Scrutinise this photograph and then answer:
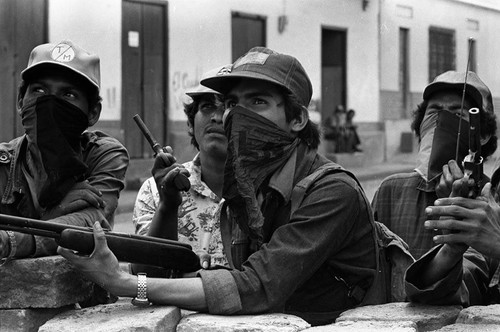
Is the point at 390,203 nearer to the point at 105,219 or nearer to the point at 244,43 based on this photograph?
the point at 105,219

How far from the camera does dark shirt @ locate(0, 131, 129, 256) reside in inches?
128

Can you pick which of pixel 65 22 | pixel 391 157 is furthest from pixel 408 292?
pixel 391 157

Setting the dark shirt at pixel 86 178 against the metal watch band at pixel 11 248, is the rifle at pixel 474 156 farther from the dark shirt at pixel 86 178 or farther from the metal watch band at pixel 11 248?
the metal watch band at pixel 11 248

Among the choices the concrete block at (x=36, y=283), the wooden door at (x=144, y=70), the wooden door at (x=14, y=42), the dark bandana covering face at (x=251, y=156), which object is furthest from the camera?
the wooden door at (x=144, y=70)

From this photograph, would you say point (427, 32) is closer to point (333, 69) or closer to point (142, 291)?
point (333, 69)

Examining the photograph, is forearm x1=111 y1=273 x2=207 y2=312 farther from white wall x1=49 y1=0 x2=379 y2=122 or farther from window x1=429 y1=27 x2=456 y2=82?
window x1=429 y1=27 x2=456 y2=82

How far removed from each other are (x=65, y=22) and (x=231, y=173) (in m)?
10.8

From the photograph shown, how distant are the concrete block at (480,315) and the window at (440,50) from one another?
19508 mm

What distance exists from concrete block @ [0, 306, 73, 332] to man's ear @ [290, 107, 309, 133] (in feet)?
3.61

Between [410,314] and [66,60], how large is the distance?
161cm

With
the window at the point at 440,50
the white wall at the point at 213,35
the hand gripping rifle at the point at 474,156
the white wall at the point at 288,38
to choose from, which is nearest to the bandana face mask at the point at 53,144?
the hand gripping rifle at the point at 474,156

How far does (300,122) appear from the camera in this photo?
323 centimetres

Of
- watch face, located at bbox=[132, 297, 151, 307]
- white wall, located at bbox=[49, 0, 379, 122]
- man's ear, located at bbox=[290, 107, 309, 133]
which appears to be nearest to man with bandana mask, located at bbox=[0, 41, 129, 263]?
watch face, located at bbox=[132, 297, 151, 307]

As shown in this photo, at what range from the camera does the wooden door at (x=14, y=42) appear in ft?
43.4
